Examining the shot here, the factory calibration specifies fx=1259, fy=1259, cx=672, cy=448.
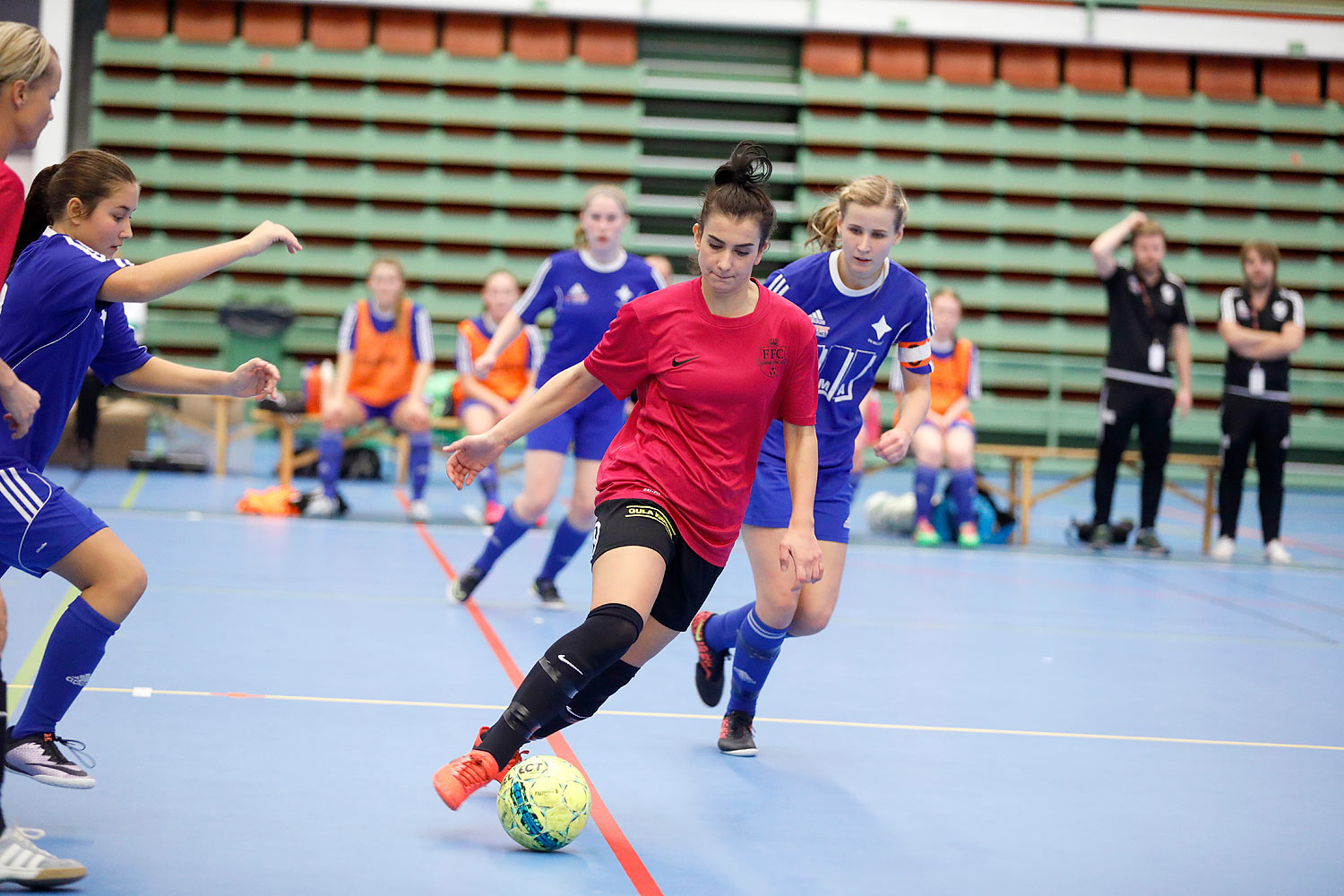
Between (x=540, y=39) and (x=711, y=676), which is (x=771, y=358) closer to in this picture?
(x=711, y=676)

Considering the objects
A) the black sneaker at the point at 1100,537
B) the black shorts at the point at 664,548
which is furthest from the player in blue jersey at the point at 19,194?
the black sneaker at the point at 1100,537

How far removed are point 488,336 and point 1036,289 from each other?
659cm

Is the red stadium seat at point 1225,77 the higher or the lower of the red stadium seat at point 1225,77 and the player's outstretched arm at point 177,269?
the higher

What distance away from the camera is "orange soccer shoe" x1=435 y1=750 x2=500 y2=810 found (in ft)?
8.15

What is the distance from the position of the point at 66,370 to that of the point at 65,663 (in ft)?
2.00

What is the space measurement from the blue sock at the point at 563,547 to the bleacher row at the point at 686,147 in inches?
291

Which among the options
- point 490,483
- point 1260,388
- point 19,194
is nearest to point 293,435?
point 490,483

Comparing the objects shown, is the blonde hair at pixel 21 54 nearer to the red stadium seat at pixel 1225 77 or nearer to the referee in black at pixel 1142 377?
the referee in black at pixel 1142 377

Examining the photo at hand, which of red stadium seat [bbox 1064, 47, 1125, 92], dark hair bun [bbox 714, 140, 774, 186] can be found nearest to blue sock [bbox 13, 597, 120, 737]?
dark hair bun [bbox 714, 140, 774, 186]

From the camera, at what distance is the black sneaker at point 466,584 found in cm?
518

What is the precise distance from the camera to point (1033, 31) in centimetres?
1233

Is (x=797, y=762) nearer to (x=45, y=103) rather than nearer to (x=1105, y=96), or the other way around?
(x=45, y=103)

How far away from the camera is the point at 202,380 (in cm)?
289

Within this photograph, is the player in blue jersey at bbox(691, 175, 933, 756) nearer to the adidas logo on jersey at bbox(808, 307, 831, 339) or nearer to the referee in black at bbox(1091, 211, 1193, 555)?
the adidas logo on jersey at bbox(808, 307, 831, 339)
